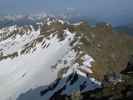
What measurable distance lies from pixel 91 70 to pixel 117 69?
15974 mm

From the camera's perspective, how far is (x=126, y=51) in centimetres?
19375

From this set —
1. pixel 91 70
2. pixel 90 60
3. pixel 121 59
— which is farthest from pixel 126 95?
pixel 121 59

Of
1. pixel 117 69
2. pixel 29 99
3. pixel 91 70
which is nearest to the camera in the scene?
pixel 29 99

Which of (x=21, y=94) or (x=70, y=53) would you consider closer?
(x=21, y=94)

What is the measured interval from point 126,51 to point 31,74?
48.4 meters

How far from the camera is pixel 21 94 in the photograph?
171875 mm

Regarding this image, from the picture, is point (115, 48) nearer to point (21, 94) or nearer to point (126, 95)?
point (21, 94)

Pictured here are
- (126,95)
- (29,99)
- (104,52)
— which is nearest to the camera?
(126,95)

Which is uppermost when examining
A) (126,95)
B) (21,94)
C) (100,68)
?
(126,95)

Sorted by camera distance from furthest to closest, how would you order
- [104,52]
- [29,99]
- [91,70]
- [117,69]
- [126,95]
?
[104,52] < [117,69] < [91,70] < [29,99] < [126,95]

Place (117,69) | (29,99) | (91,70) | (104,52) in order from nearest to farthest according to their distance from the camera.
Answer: (29,99) → (91,70) → (117,69) → (104,52)

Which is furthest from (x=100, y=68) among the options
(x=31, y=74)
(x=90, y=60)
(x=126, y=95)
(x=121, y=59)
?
(x=126, y=95)

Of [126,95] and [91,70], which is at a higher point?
[126,95]

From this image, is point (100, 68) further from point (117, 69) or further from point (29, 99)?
point (29, 99)
